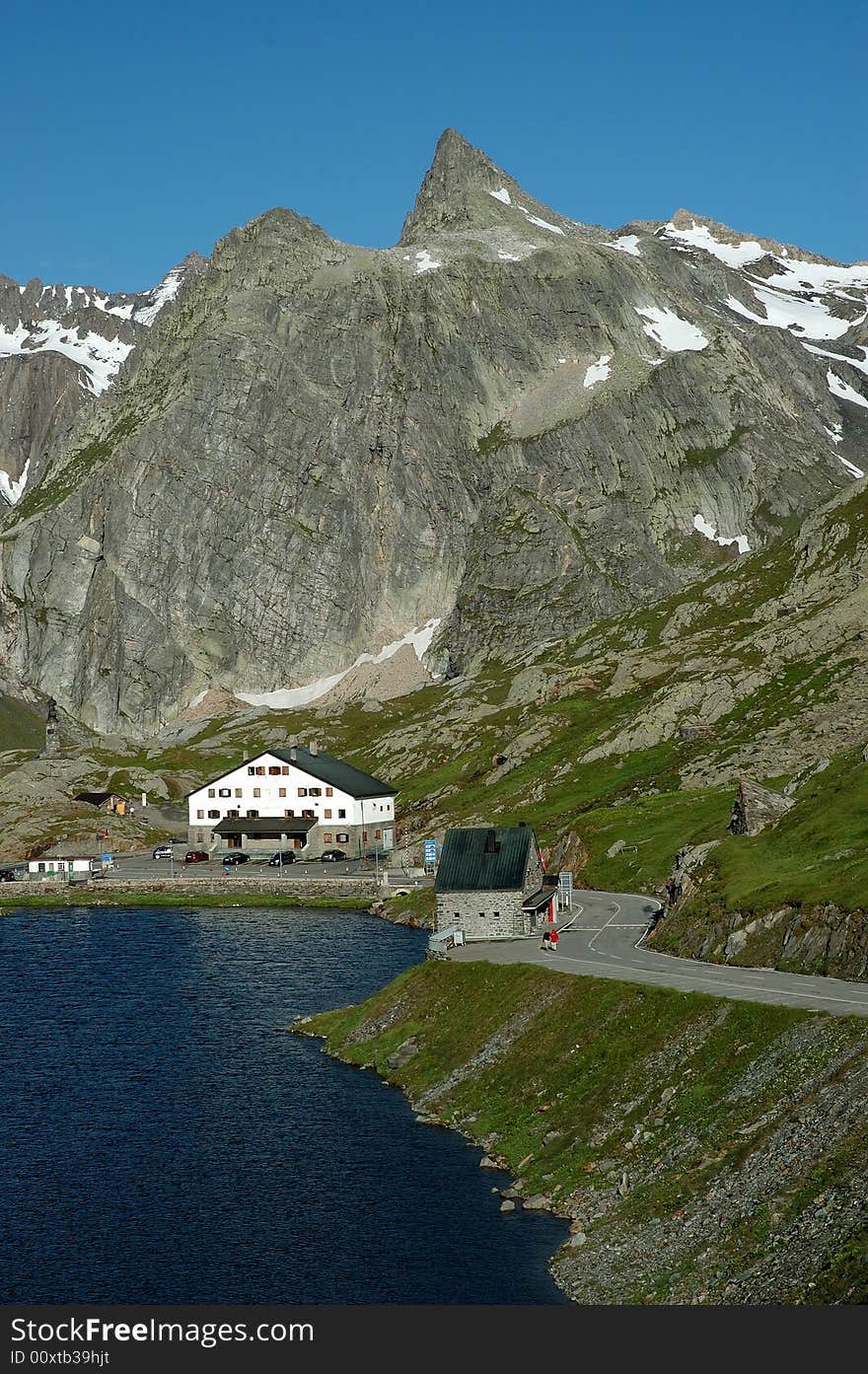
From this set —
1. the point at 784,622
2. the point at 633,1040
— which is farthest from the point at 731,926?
the point at 784,622

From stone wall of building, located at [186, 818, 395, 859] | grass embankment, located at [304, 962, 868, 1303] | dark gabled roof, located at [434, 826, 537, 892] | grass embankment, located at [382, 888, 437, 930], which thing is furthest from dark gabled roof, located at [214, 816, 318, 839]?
grass embankment, located at [304, 962, 868, 1303]

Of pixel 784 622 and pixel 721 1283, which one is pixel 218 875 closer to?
pixel 784 622

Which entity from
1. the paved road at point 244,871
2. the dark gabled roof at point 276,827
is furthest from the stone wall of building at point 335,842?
the paved road at point 244,871

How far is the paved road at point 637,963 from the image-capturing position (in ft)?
226

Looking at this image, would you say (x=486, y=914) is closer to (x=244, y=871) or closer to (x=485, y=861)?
(x=485, y=861)

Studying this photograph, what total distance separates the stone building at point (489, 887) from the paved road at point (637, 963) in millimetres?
1758

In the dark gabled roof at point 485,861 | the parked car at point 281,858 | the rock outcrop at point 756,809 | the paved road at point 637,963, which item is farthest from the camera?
the parked car at point 281,858

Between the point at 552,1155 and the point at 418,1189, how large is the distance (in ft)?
19.2

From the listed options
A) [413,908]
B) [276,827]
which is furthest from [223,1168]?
[276,827]

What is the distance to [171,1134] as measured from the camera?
7225 centimetres

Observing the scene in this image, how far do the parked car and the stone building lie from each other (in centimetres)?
8857

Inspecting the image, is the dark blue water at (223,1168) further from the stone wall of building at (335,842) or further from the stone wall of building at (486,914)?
the stone wall of building at (335,842)

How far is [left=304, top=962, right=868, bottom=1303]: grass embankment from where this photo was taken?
48.6 metres

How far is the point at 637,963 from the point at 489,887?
1762 cm
